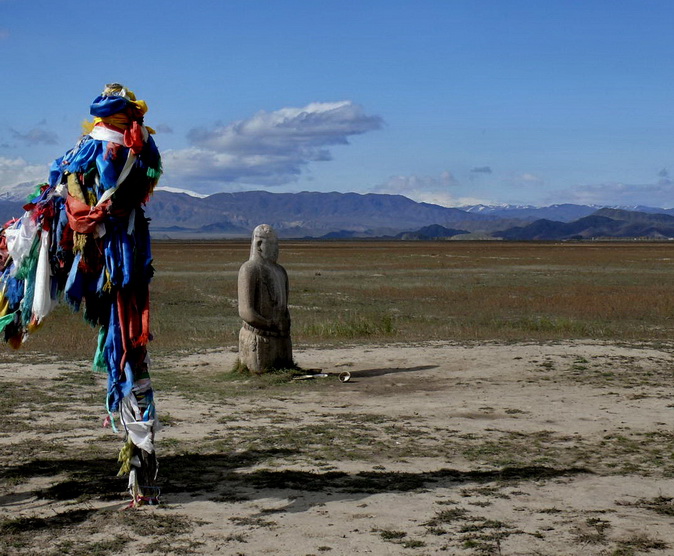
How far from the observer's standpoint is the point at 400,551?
6.03 meters

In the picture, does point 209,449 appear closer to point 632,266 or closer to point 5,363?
point 5,363

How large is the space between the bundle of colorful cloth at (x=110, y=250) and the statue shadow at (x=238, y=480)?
0.63m

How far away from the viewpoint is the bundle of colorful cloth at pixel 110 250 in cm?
667

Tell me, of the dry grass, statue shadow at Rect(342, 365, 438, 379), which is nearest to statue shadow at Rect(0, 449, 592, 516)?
statue shadow at Rect(342, 365, 438, 379)

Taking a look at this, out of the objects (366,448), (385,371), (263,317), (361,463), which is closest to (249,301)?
(263,317)

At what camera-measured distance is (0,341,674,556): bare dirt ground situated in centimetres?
633

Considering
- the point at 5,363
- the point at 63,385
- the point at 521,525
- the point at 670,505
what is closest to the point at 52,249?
the point at 521,525

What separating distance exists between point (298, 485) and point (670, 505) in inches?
119

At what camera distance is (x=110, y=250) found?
21.9 feet

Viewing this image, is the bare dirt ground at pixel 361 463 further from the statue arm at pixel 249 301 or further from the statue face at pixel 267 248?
the statue face at pixel 267 248

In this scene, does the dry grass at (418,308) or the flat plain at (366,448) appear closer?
the flat plain at (366,448)

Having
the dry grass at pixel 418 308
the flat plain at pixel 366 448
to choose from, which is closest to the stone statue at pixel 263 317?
the flat plain at pixel 366 448

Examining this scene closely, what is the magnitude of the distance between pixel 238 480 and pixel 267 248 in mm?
6922

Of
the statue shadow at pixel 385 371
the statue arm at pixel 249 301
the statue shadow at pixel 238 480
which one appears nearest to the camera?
the statue shadow at pixel 238 480
